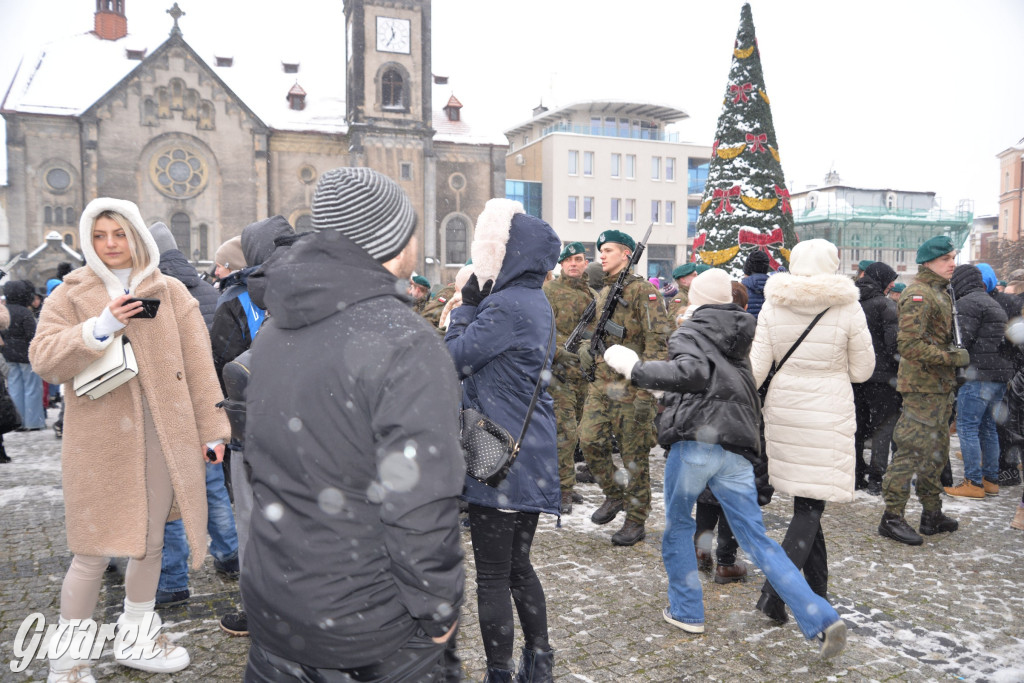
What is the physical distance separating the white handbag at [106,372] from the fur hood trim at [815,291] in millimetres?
3428

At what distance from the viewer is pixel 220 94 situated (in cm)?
3616

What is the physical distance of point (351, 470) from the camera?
1.72 metres

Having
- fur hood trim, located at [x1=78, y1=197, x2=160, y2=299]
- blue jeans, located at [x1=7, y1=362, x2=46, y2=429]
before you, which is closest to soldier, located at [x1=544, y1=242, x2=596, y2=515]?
fur hood trim, located at [x1=78, y1=197, x2=160, y2=299]

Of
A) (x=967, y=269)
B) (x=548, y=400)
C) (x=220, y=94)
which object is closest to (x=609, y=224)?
(x=220, y=94)

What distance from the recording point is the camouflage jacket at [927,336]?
5.35 m

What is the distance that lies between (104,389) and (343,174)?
1982 mm

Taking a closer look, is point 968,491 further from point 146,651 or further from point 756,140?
point 756,140

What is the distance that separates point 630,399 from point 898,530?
2300 millimetres

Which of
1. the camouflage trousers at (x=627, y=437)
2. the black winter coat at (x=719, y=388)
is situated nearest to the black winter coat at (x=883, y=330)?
the camouflage trousers at (x=627, y=437)

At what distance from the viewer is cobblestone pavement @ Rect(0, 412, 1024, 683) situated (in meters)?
3.49

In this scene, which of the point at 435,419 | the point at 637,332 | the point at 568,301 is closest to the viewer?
the point at 435,419

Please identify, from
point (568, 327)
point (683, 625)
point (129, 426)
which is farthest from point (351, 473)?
point (568, 327)

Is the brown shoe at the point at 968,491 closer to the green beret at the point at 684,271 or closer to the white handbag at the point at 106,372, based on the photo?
the green beret at the point at 684,271

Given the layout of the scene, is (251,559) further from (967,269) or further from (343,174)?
(967,269)
